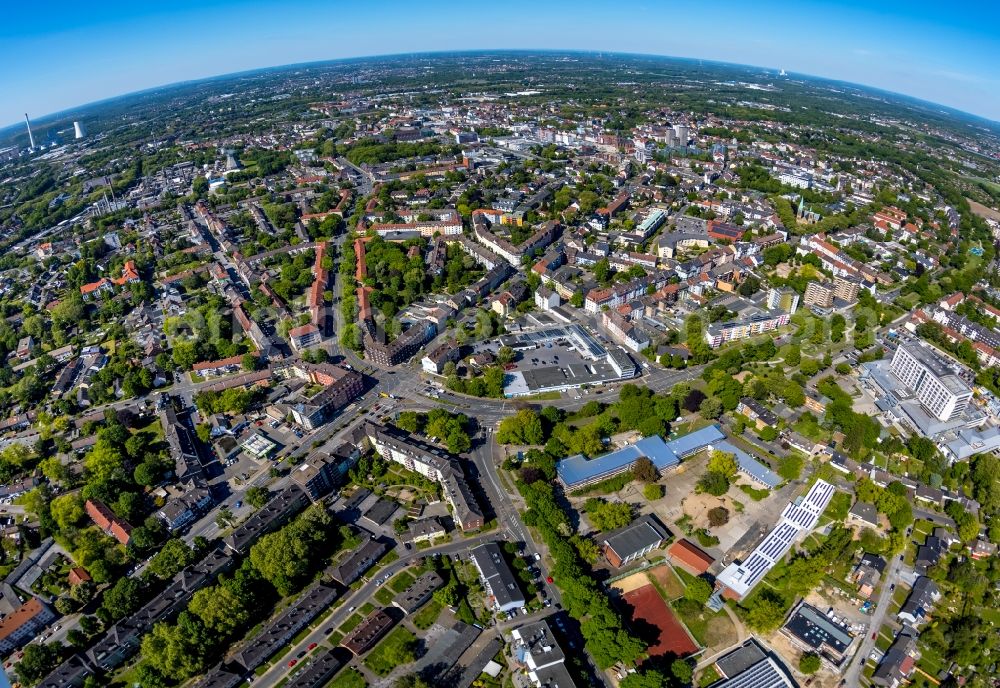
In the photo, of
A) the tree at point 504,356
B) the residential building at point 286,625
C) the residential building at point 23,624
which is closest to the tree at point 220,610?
the residential building at point 286,625

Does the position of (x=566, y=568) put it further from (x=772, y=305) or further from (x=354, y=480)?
(x=772, y=305)

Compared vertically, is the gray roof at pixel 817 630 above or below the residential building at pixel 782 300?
below

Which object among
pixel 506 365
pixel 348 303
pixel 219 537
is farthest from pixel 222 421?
pixel 506 365

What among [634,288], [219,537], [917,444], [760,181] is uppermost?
[760,181]

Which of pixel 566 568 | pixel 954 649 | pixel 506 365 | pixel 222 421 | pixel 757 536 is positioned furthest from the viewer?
pixel 506 365

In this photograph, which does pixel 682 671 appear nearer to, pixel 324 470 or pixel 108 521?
pixel 324 470

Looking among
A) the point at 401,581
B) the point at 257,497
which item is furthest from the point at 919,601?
the point at 257,497

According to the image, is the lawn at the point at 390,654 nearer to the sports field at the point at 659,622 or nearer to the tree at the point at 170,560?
the sports field at the point at 659,622
